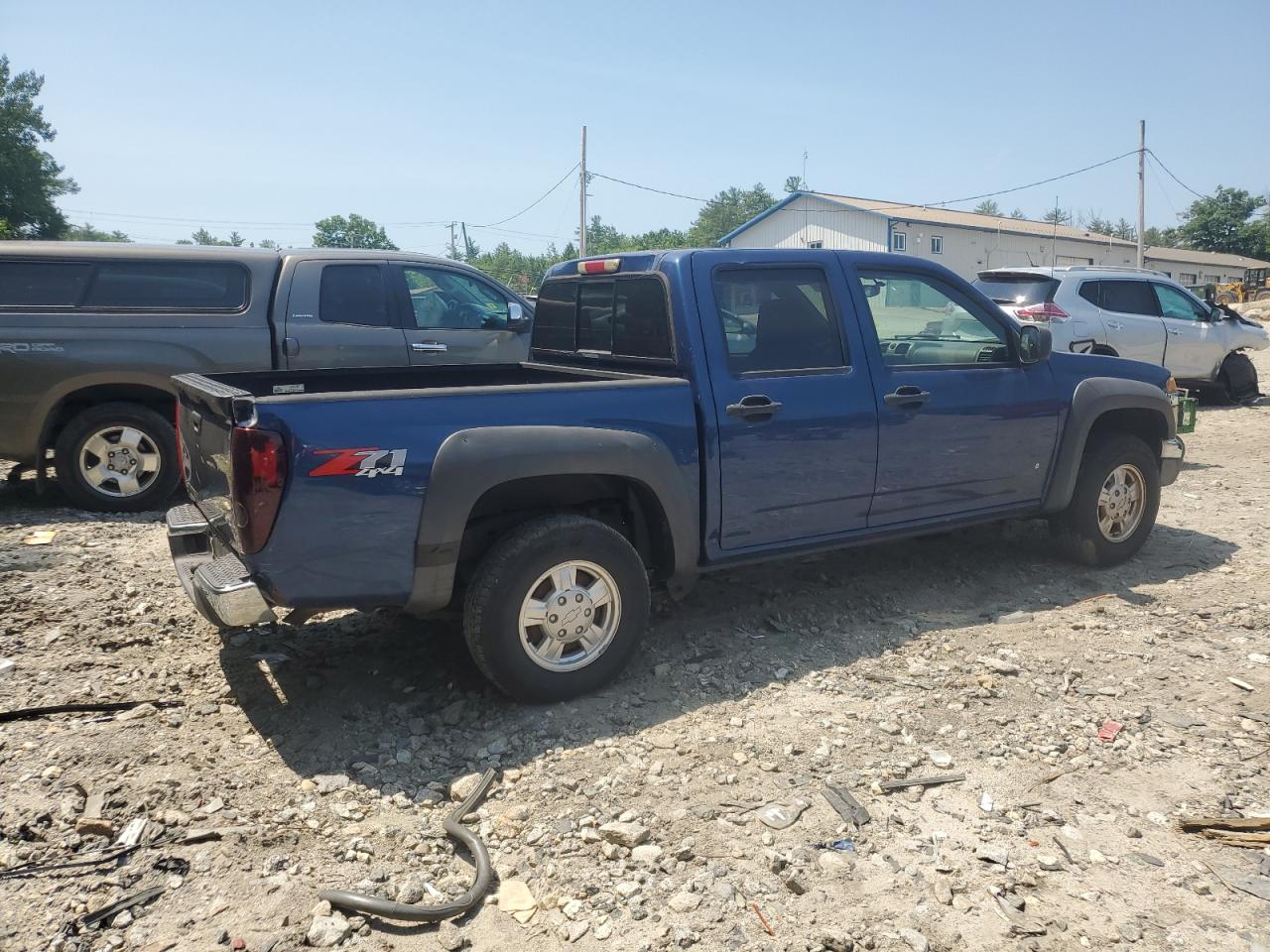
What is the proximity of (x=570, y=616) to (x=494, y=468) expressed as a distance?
2.37 feet

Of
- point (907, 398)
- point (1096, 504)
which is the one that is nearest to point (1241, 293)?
point (1096, 504)

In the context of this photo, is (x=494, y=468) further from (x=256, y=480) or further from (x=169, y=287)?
(x=169, y=287)

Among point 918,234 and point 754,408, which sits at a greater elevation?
point 918,234

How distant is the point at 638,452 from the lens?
3.95 metres

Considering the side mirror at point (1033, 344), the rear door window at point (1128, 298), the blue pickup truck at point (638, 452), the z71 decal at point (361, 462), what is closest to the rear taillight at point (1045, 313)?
the rear door window at point (1128, 298)

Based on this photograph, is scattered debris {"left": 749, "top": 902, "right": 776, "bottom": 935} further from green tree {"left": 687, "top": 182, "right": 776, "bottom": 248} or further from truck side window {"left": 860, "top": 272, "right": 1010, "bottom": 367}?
green tree {"left": 687, "top": 182, "right": 776, "bottom": 248}

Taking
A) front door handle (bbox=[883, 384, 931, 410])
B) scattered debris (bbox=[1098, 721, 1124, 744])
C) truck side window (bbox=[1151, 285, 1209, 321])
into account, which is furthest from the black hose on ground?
truck side window (bbox=[1151, 285, 1209, 321])

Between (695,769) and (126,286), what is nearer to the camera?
(695,769)

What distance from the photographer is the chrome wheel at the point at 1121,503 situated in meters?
5.76

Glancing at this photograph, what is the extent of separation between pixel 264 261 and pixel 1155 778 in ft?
22.2

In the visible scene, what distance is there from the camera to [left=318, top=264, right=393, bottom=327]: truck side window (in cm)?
755

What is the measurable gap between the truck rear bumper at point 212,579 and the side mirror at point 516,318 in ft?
14.2

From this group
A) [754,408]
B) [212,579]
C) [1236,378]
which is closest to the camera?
[212,579]

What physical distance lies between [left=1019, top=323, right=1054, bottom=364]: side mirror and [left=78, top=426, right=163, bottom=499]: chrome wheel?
5952 mm
